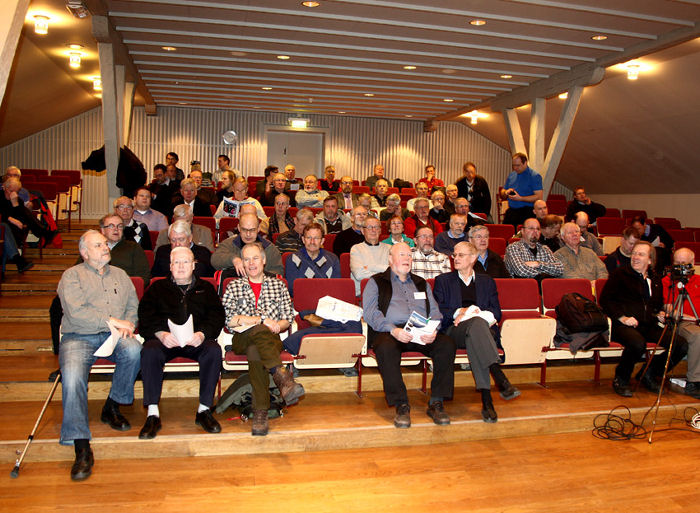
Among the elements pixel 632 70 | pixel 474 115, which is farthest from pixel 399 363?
pixel 474 115

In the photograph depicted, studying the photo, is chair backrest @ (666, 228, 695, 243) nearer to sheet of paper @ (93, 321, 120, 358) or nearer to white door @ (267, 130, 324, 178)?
sheet of paper @ (93, 321, 120, 358)

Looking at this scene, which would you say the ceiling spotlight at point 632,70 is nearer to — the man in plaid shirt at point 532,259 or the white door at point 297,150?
the man in plaid shirt at point 532,259

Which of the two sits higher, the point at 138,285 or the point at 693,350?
the point at 138,285

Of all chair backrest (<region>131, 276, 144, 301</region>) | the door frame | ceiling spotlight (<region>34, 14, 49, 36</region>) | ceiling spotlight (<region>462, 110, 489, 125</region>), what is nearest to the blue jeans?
chair backrest (<region>131, 276, 144, 301</region>)

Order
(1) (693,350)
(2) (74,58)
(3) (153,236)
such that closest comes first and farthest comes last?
(1) (693,350) → (3) (153,236) → (2) (74,58)

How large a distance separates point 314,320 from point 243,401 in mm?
688

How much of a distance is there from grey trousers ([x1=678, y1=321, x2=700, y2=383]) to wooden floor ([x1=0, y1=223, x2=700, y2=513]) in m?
0.21

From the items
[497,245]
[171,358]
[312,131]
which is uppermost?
[312,131]

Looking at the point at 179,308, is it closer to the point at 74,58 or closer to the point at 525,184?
the point at 525,184

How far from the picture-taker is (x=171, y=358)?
3.50 meters

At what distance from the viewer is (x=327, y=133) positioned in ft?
43.8

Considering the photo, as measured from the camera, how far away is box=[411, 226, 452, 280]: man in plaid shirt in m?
4.68

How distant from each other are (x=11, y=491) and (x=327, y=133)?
1133 centimetres

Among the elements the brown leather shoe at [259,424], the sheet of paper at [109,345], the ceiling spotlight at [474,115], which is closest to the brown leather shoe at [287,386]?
the brown leather shoe at [259,424]
